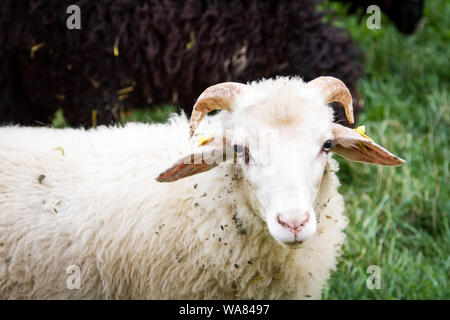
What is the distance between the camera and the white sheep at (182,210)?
2461 millimetres

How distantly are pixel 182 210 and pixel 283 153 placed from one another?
701mm

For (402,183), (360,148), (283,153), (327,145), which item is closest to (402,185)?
(402,183)

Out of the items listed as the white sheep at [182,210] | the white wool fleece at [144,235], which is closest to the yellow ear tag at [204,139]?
the white sheep at [182,210]

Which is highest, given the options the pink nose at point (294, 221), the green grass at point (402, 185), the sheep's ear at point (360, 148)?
the sheep's ear at point (360, 148)

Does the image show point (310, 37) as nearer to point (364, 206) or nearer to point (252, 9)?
point (252, 9)

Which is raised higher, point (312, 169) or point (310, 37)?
point (310, 37)

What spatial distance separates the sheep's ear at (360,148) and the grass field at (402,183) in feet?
3.94

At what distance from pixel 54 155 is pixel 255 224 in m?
1.23

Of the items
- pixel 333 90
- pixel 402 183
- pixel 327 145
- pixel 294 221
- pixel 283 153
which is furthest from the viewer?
pixel 402 183

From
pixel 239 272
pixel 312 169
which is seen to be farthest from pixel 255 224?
pixel 312 169

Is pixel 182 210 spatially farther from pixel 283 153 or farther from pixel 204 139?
pixel 283 153

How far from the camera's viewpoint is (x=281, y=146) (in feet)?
7.59

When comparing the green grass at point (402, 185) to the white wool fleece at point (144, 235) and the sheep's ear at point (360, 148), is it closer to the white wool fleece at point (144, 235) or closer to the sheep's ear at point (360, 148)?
the white wool fleece at point (144, 235)

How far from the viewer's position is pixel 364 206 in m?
4.41
